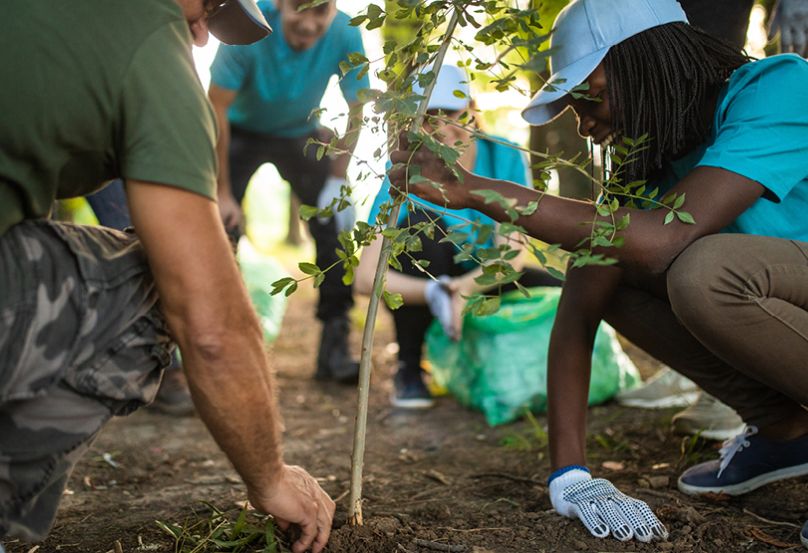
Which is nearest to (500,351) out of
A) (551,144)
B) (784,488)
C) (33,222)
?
(784,488)

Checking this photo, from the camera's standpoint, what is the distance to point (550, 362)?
86.3 inches

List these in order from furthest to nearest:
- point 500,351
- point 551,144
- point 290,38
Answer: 1. point 551,144
2. point 290,38
3. point 500,351

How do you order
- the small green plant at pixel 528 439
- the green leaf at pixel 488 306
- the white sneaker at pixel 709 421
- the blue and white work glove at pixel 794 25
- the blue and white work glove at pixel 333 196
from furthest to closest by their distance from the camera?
1. the blue and white work glove at pixel 333 196
2. the small green plant at pixel 528 439
3. the white sneaker at pixel 709 421
4. the blue and white work glove at pixel 794 25
5. the green leaf at pixel 488 306

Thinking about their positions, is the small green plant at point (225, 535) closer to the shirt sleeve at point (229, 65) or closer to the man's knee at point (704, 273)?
the man's knee at point (704, 273)

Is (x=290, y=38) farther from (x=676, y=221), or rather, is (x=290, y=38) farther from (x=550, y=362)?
(x=676, y=221)

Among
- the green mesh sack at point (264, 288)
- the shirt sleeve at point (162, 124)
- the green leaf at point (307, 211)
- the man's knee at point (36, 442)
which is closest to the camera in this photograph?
the shirt sleeve at point (162, 124)

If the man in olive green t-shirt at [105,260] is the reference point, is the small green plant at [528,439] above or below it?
below

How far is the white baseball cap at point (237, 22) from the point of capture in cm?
182

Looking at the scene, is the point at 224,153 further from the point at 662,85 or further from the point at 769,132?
the point at 769,132

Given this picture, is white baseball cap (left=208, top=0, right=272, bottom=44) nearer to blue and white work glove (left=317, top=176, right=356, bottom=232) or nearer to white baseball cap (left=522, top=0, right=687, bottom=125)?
white baseball cap (left=522, top=0, right=687, bottom=125)

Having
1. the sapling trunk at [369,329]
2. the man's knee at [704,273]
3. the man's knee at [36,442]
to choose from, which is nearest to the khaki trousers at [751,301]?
the man's knee at [704,273]

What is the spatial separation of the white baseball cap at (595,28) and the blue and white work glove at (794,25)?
70cm

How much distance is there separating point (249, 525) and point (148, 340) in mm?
565

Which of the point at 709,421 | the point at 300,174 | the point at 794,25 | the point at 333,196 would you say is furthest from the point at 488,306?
the point at 300,174
